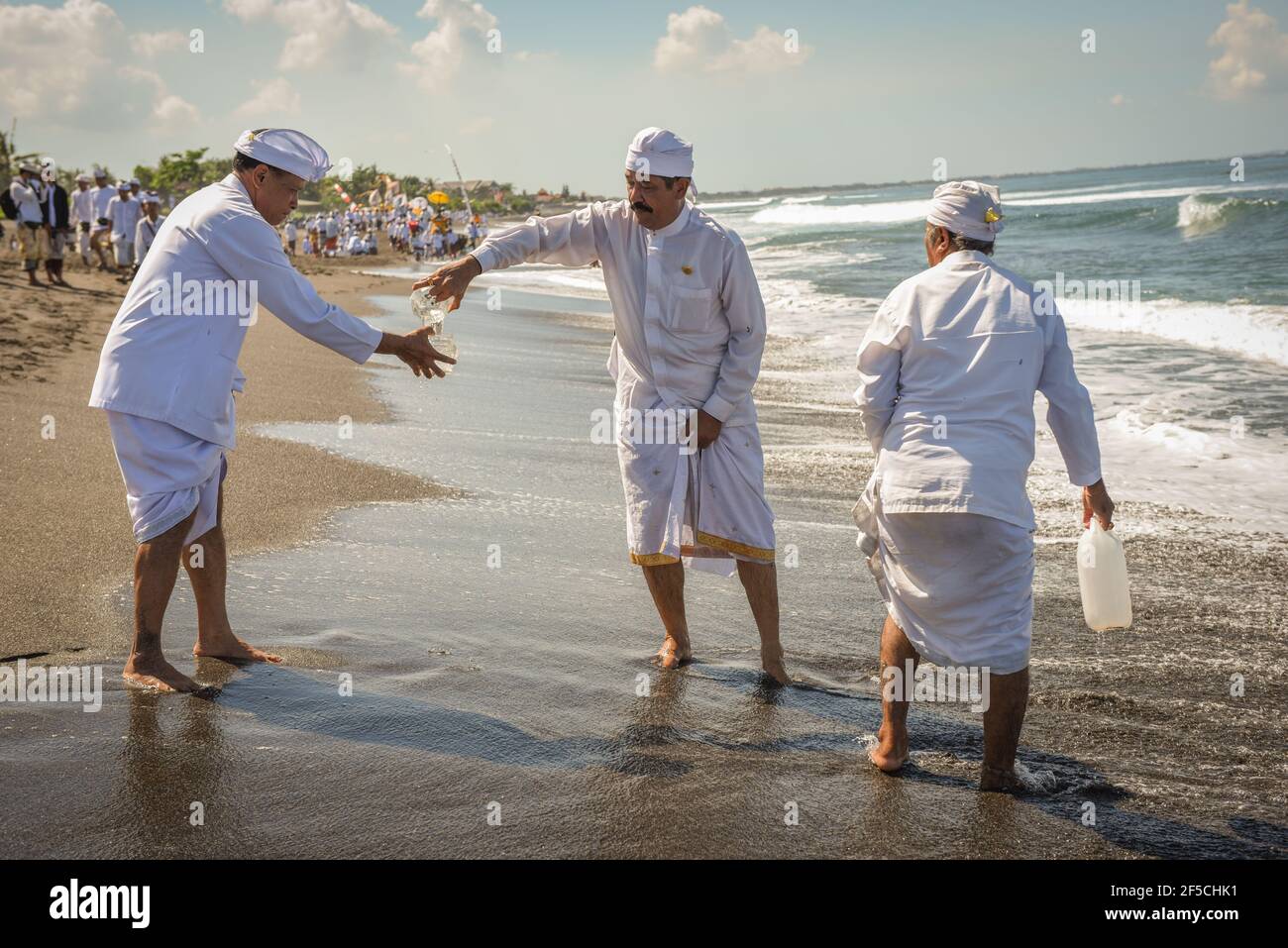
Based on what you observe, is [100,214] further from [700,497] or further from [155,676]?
[700,497]

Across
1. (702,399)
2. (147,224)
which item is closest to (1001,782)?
(702,399)

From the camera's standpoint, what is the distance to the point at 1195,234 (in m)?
32.9

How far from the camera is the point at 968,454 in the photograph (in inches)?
136

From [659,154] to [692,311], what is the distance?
597mm

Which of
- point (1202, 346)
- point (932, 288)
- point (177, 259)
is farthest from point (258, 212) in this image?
point (1202, 346)

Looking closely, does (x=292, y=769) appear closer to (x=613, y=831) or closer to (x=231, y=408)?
(x=613, y=831)

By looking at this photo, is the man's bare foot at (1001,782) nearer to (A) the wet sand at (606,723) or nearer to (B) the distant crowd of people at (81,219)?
(A) the wet sand at (606,723)

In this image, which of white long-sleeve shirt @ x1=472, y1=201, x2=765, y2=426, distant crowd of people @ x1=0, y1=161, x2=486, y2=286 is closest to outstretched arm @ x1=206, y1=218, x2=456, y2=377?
white long-sleeve shirt @ x1=472, y1=201, x2=765, y2=426

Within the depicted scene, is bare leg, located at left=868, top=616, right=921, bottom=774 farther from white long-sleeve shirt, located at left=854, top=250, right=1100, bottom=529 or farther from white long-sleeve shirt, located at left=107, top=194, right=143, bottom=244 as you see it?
white long-sleeve shirt, located at left=107, top=194, right=143, bottom=244

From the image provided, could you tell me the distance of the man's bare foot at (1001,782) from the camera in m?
3.50

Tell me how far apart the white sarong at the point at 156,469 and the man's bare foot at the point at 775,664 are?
6.99ft

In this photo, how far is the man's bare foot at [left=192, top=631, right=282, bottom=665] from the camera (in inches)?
171
